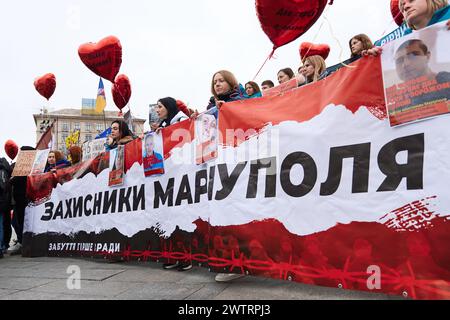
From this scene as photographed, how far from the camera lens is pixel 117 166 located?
4953mm

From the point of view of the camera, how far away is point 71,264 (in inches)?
193

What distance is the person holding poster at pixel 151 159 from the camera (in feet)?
14.1

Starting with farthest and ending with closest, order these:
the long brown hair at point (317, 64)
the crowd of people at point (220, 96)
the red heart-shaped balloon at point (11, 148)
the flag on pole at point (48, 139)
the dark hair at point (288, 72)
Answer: the red heart-shaped balloon at point (11, 148), the flag on pole at point (48, 139), the dark hair at point (288, 72), the long brown hair at point (317, 64), the crowd of people at point (220, 96)

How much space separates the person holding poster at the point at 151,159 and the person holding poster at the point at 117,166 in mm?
484

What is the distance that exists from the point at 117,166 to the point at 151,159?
2.45 ft

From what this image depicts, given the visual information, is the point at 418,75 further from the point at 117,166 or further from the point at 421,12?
the point at 117,166

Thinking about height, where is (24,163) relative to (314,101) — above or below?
below

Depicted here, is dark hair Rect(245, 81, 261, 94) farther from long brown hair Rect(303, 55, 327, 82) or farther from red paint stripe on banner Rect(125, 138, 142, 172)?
red paint stripe on banner Rect(125, 138, 142, 172)

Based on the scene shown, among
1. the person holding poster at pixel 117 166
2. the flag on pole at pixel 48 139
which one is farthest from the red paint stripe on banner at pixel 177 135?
the flag on pole at pixel 48 139

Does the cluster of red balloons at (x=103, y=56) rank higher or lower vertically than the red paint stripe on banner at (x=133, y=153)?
higher

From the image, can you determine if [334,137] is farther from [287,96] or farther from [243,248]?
[243,248]

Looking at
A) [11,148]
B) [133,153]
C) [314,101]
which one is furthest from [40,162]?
[11,148]

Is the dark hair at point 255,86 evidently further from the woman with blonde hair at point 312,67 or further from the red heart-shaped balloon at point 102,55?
the red heart-shaped balloon at point 102,55

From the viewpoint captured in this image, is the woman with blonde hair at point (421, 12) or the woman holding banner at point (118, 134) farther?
the woman holding banner at point (118, 134)
